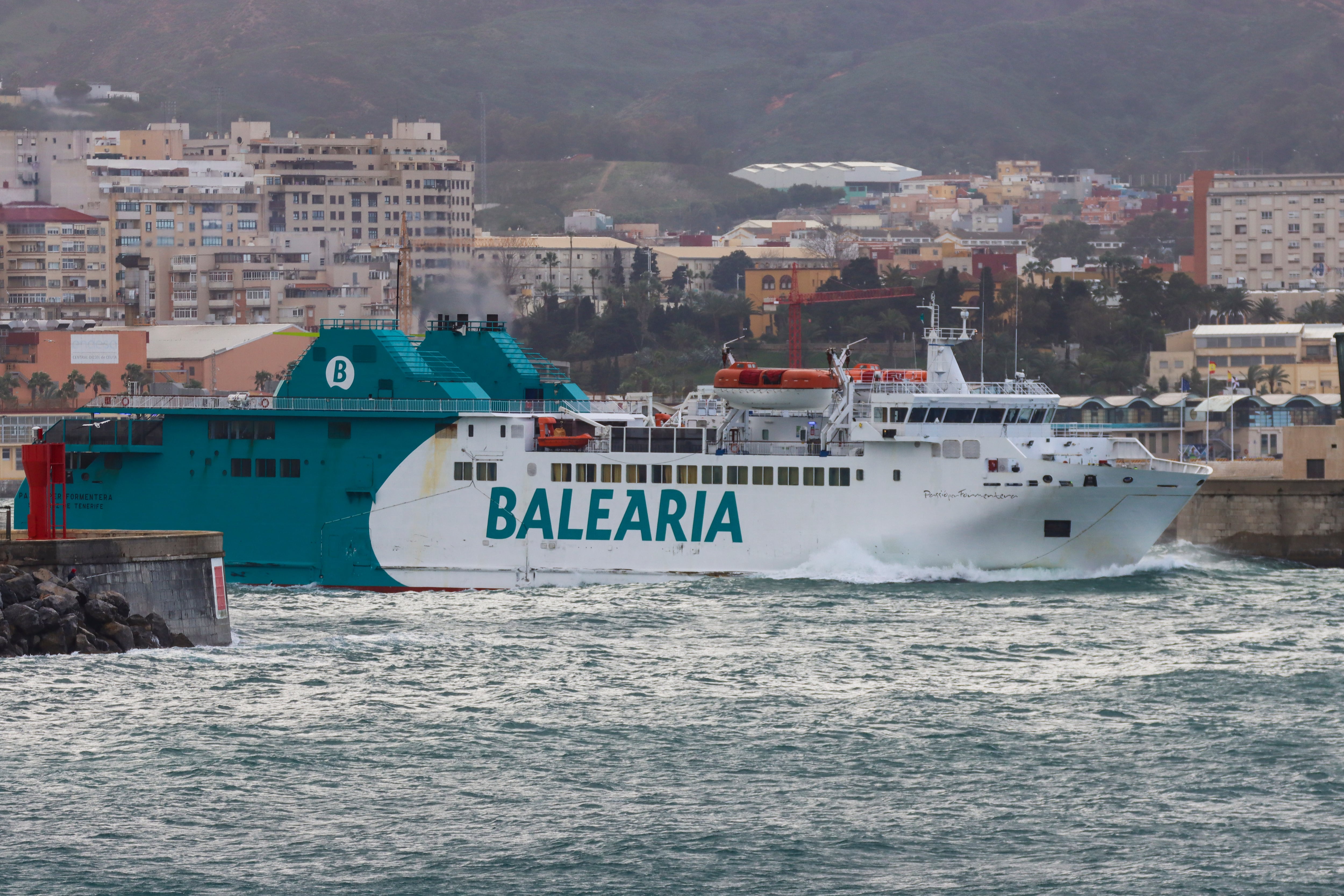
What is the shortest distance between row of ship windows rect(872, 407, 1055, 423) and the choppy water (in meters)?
4.72

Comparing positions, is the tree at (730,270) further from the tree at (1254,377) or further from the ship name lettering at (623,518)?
the ship name lettering at (623,518)

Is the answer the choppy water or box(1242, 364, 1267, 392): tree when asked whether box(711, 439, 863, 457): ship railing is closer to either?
the choppy water

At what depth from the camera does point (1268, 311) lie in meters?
112

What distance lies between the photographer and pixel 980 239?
197 meters

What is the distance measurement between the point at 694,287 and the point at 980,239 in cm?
4556

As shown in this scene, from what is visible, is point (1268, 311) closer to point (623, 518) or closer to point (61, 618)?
point (623, 518)

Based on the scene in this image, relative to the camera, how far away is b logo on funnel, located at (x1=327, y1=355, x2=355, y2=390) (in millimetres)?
48656

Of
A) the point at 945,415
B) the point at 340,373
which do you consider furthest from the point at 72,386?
the point at 945,415

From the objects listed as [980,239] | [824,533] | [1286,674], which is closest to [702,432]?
[824,533]

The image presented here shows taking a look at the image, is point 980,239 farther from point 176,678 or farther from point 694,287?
point 176,678

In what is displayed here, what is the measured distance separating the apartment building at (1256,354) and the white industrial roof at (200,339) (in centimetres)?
4662

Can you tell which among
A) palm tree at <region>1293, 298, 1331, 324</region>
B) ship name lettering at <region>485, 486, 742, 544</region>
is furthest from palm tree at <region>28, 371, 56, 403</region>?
ship name lettering at <region>485, 486, 742, 544</region>

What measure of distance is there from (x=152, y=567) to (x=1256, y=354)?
75411 millimetres

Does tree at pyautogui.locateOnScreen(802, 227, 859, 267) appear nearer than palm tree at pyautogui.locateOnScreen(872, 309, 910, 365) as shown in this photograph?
No
